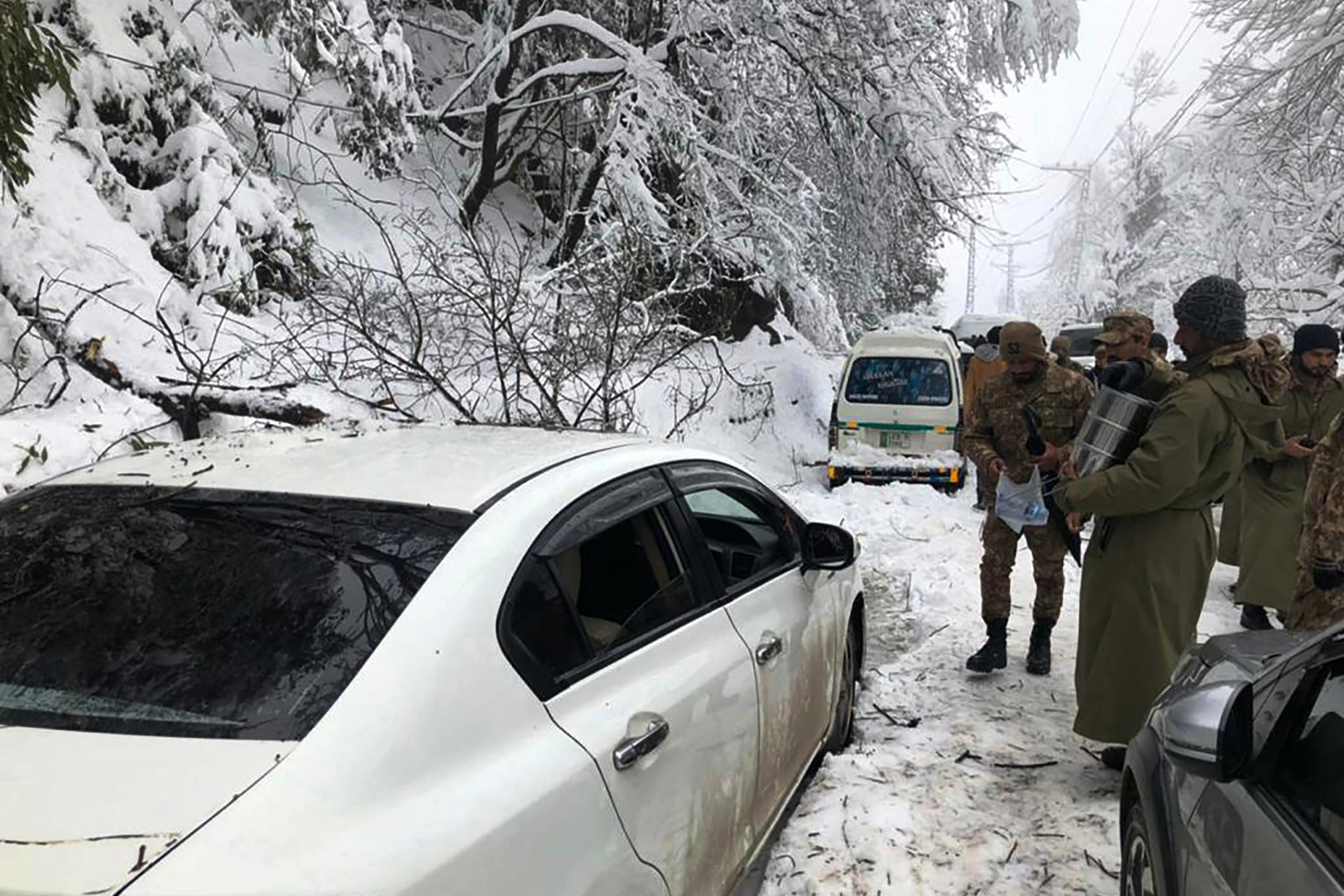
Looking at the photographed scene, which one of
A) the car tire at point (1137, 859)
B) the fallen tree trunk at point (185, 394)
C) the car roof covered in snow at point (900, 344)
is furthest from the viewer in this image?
the car roof covered in snow at point (900, 344)

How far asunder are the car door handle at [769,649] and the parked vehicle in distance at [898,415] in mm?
7056

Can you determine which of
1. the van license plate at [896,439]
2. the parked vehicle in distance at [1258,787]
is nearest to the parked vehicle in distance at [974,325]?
the van license plate at [896,439]

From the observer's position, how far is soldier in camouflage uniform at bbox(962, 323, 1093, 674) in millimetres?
4770

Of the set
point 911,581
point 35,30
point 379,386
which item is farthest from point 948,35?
point 35,30

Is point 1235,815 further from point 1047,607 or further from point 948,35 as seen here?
point 948,35

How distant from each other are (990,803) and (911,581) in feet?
11.4

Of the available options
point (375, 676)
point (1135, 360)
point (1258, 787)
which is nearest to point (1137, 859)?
point (1258, 787)

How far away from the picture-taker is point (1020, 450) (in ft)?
16.1

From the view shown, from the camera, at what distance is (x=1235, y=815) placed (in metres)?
1.83

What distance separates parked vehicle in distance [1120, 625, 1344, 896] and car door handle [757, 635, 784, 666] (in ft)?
3.67

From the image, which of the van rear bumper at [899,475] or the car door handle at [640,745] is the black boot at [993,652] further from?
the van rear bumper at [899,475]

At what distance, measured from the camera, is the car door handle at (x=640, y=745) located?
1797 mm

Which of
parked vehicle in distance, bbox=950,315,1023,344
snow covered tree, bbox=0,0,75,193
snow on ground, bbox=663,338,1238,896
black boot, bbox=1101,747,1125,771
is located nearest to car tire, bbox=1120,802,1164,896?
snow on ground, bbox=663,338,1238,896

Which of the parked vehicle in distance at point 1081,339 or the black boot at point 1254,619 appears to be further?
the parked vehicle in distance at point 1081,339
